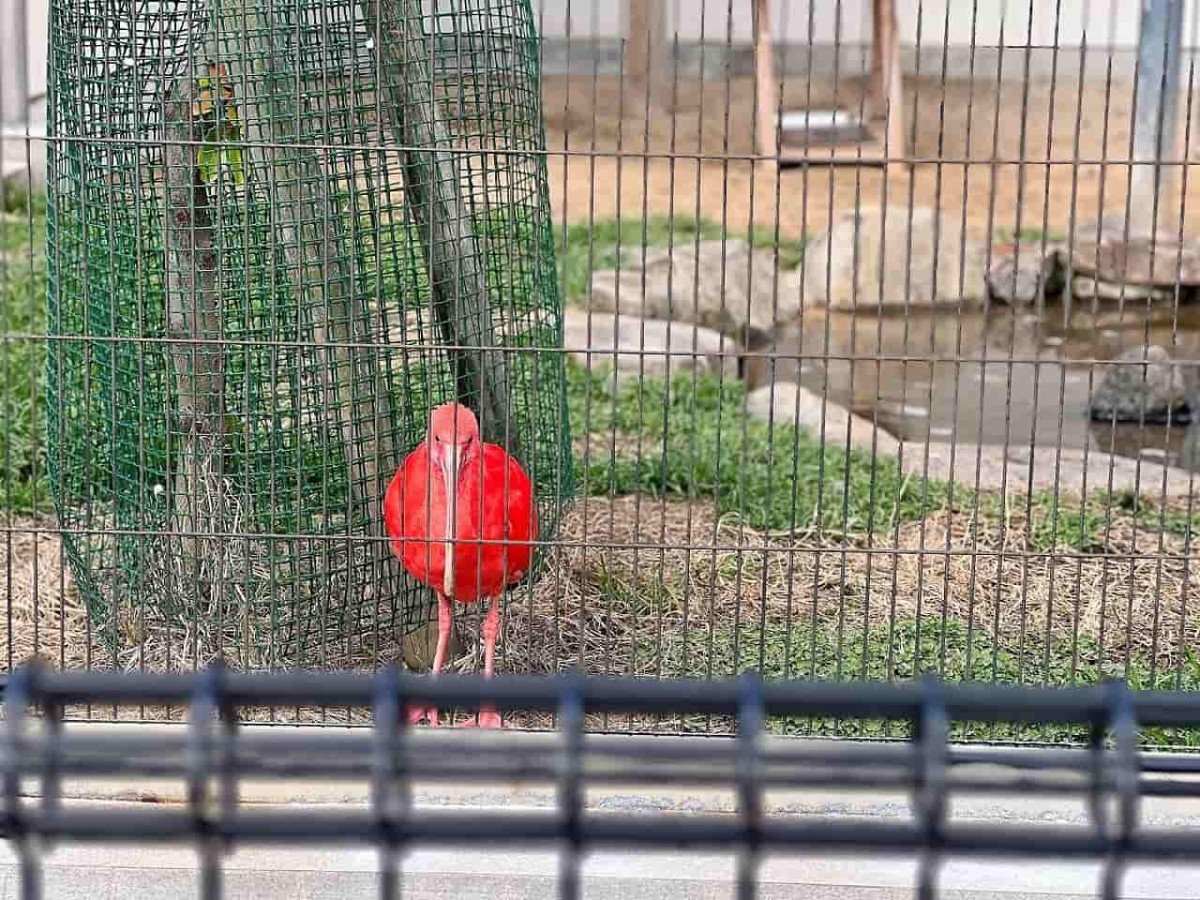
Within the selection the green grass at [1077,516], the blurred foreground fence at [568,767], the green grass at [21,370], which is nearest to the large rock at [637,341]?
the green grass at [1077,516]

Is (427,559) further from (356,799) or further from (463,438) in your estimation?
(356,799)

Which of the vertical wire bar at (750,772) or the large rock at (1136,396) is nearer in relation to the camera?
the vertical wire bar at (750,772)

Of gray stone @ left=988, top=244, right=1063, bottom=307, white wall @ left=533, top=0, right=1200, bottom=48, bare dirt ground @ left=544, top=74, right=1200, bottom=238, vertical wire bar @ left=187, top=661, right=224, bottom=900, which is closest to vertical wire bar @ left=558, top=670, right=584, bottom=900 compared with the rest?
vertical wire bar @ left=187, top=661, right=224, bottom=900

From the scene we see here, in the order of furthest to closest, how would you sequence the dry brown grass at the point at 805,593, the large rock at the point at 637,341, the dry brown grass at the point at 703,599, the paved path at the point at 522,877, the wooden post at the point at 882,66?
the wooden post at the point at 882,66, the large rock at the point at 637,341, the dry brown grass at the point at 805,593, the dry brown grass at the point at 703,599, the paved path at the point at 522,877

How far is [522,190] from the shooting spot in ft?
15.2

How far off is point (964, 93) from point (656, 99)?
114 inches

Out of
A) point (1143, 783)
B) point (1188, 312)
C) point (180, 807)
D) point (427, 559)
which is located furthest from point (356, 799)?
point (1188, 312)

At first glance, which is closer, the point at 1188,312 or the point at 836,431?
the point at 836,431

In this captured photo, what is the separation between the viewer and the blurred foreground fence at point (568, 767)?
42.6 inches

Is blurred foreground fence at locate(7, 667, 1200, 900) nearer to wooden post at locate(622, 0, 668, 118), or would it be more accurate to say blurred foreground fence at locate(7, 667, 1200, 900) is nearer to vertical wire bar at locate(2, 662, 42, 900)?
vertical wire bar at locate(2, 662, 42, 900)

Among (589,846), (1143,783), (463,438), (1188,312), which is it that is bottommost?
(1188,312)

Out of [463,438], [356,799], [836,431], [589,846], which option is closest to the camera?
[589,846]

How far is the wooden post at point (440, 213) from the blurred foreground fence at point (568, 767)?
120 inches

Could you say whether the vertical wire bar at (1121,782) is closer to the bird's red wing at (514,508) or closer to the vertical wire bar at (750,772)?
the vertical wire bar at (750,772)
